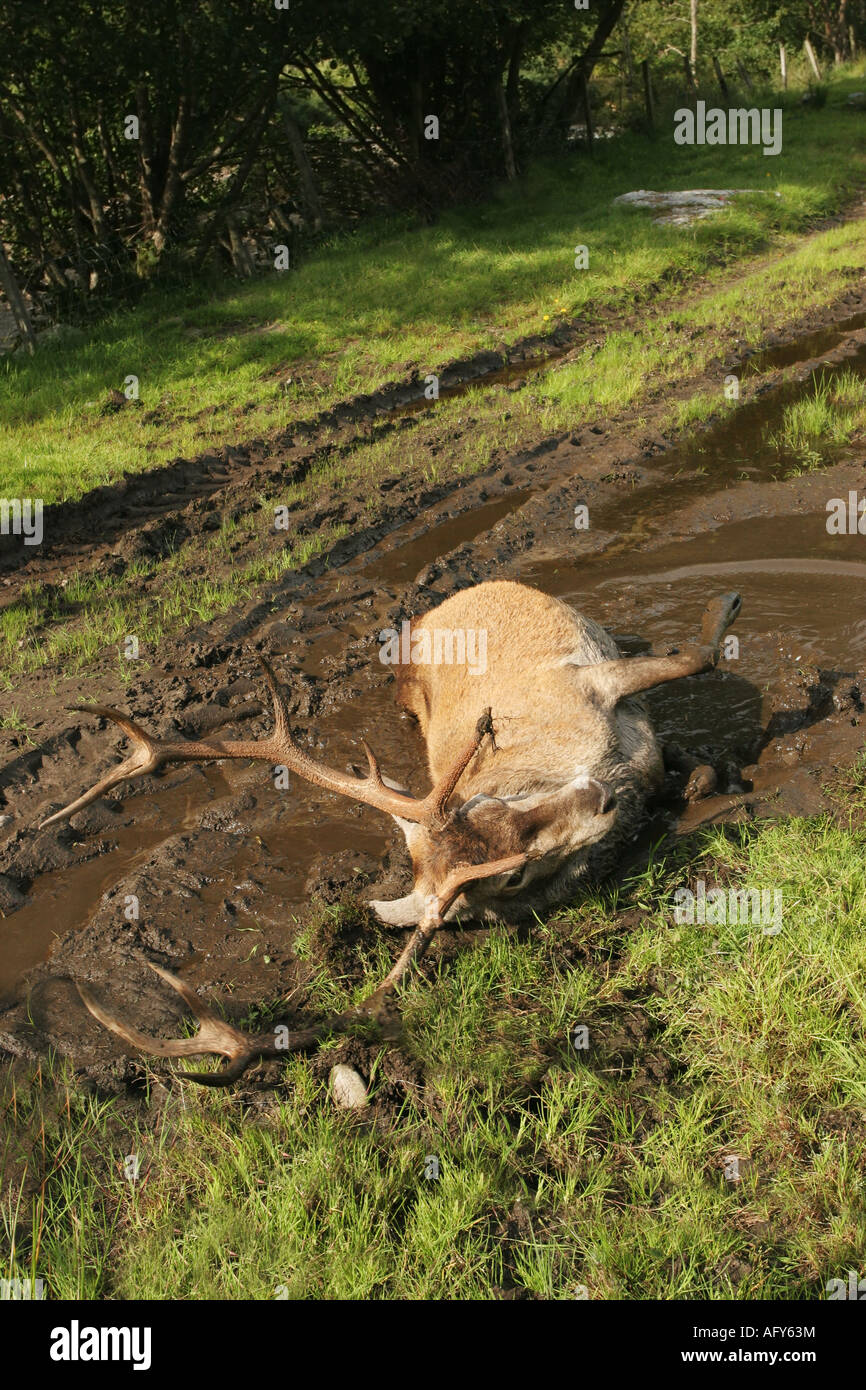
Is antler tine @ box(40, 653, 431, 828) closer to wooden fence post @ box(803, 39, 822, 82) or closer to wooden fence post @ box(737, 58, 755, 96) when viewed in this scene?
wooden fence post @ box(737, 58, 755, 96)

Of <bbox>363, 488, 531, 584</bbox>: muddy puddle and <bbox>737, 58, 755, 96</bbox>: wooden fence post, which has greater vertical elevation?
<bbox>737, 58, 755, 96</bbox>: wooden fence post

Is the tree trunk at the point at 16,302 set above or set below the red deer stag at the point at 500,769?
above

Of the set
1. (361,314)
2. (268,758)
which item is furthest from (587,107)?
(268,758)

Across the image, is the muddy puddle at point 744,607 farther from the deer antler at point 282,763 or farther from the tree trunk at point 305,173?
the tree trunk at point 305,173

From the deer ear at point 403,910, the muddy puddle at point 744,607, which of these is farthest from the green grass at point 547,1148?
the muddy puddle at point 744,607

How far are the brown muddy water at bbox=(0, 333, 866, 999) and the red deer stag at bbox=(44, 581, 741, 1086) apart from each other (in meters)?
0.38

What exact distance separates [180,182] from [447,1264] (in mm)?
15574

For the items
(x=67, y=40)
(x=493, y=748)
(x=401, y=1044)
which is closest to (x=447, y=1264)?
(x=401, y=1044)

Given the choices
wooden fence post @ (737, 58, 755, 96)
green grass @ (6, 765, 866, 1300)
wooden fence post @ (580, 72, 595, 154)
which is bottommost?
green grass @ (6, 765, 866, 1300)

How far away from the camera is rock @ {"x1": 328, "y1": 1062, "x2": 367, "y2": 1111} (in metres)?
3.79

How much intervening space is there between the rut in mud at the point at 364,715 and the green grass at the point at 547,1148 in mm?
641

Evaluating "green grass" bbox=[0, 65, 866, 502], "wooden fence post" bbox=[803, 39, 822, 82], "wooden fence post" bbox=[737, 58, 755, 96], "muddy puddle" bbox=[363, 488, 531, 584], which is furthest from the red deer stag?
"wooden fence post" bbox=[803, 39, 822, 82]

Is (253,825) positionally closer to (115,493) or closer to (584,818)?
(584,818)

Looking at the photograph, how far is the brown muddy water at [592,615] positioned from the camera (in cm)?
523
